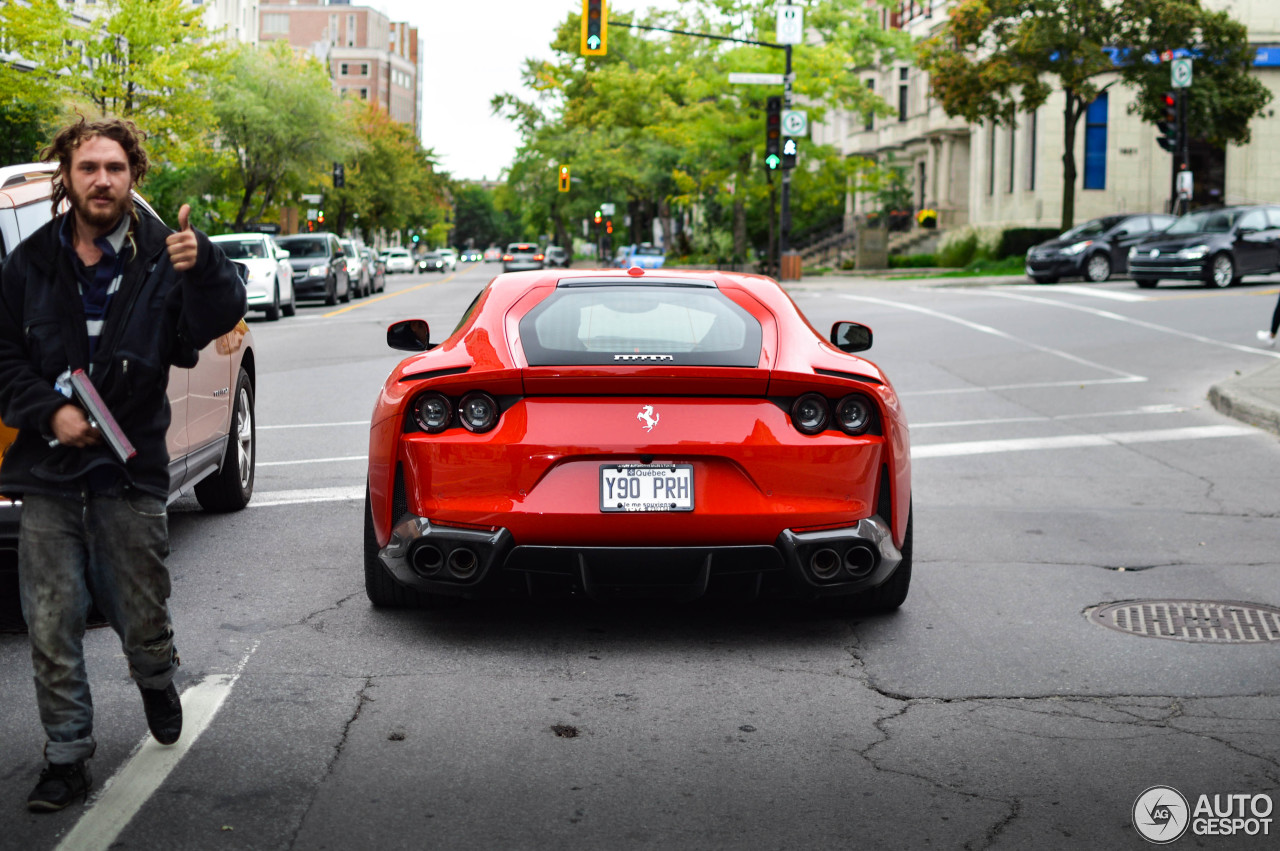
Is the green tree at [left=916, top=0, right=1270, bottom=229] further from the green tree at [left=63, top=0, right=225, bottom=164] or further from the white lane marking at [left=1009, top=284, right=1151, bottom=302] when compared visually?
the green tree at [left=63, top=0, right=225, bottom=164]

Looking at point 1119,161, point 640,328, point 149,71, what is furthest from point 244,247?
point 1119,161

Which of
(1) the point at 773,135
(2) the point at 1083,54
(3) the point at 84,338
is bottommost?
(3) the point at 84,338

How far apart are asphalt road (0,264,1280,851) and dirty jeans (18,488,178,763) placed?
0.23 m

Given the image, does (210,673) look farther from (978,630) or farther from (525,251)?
(525,251)

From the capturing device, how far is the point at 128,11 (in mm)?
37438

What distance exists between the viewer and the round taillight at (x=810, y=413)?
5.53m

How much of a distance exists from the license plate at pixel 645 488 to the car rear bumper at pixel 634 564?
14 cm

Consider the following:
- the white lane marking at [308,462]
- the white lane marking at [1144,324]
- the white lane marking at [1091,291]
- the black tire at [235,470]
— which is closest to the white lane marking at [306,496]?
the black tire at [235,470]

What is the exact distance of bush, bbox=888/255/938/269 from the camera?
5362 centimetres

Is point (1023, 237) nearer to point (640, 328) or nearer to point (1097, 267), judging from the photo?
point (1097, 267)

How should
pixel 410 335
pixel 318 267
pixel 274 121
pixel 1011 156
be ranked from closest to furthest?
1. pixel 410 335
2. pixel 318 267
3. pixel 274 121
4. pixel 1011 156

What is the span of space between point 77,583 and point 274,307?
24.1m

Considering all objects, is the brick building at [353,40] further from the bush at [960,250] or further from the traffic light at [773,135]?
the traffic light at [773,135]

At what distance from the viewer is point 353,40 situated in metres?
159
